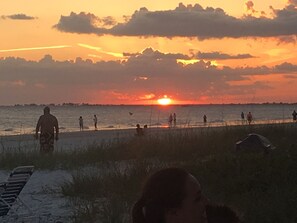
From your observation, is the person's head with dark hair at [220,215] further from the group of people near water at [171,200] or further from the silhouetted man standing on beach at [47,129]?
the silhouetted man standing on beach at [47,129]

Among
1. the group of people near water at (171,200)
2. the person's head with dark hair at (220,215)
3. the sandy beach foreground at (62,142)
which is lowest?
the sandy beach foreground at (62,142)

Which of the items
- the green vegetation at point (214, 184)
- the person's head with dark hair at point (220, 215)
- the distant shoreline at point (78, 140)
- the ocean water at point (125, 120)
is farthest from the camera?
the ocean water at point (125, 120)

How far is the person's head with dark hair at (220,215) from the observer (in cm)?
253

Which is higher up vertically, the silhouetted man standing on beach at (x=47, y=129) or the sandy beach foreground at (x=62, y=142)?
the silhouetted man standing on beach at (x=47, y=129)

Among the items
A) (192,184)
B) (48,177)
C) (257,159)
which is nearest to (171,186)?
(192,184)

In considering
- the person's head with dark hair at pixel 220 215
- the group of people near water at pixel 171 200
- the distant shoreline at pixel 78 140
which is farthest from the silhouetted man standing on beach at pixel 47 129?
the group of people near water at pixel 171 200

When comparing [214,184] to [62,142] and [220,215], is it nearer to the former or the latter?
[220,215]

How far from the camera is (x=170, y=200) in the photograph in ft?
7.53

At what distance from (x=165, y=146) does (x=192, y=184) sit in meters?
13.3

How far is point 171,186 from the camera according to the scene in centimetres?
231

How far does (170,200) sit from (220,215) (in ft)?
1.22

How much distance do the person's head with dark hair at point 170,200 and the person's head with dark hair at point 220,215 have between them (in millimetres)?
169

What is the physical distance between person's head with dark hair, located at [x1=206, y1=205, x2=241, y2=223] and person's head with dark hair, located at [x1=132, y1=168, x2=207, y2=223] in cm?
17

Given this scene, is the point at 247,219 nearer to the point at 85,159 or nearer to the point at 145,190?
the point at 145,190
